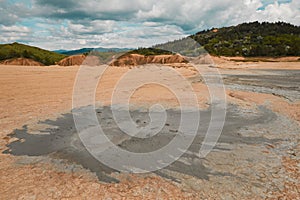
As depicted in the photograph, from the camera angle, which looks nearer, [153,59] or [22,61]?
[22,61]

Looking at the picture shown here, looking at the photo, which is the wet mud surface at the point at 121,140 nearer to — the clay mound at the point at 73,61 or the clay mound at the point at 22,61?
the clay mound at the point at 73,61

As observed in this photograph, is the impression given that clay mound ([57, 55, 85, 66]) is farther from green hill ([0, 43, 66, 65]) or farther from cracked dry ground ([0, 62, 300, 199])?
cracked dry ground ([0, 62, 300, 199])

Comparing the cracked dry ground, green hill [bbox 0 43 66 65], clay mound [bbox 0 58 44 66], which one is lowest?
the cracked dry ground

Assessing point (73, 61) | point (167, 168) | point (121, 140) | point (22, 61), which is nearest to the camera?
point (167, 168)

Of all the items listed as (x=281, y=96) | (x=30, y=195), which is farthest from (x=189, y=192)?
(x=281, y=96)

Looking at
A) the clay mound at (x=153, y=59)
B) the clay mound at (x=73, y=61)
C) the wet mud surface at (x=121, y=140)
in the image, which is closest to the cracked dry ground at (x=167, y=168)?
the wet mud surface at (x=121, y=140)

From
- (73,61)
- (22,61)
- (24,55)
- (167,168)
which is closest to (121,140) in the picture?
(167,168)

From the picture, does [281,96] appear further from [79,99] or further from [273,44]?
[273,44]

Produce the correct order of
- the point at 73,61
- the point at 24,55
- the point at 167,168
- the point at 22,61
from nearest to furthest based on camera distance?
the point at 167,168
the point at 22,61
the point at 73,61
the point at 24,55

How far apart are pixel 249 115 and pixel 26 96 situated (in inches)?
395

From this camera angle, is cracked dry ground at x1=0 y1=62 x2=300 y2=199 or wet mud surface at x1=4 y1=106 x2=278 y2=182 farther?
wet mud surface at x1=4 y1=106 x2=278 y2=182

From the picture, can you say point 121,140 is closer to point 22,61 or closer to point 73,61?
point 73,61

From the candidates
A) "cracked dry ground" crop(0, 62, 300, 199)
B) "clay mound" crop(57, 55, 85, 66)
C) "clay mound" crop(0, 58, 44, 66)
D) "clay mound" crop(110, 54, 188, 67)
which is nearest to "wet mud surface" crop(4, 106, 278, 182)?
"cracked dry ground" crop(0, 62, 300, 199)

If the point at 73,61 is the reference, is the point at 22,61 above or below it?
below
